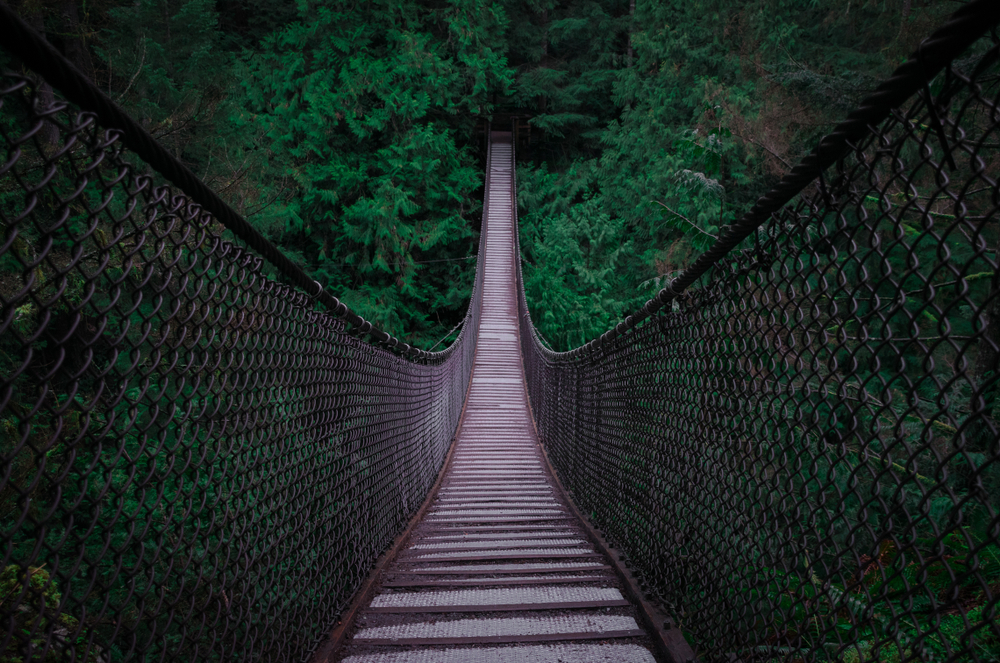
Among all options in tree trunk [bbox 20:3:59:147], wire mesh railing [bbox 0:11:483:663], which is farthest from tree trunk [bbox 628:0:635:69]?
wire mesh railing [bbox 0:11:483:663]

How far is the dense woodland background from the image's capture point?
9203 millimetres

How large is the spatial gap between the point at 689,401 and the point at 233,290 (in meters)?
1.30

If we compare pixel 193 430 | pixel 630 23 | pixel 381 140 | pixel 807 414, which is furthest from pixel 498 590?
pixel 630 23

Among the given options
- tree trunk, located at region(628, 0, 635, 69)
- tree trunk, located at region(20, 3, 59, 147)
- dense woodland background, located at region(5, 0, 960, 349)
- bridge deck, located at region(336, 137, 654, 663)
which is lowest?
bridge deck, located at region(336, 137, 654, 663)

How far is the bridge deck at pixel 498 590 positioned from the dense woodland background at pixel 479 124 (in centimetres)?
480

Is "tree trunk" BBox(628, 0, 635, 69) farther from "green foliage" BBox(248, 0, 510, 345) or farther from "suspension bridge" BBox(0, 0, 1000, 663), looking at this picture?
"suspension bridge" BBox(0, 0, 1000, 663)

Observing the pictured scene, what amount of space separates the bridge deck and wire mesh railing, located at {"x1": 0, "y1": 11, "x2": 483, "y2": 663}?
189 mm

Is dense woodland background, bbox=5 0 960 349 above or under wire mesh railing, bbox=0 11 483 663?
above

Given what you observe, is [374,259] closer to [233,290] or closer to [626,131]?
[626,131]

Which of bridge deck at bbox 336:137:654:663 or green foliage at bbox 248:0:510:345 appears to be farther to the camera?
green foliage at bbox 248:0:510:345

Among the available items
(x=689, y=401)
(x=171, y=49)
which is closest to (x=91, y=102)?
(x=689, y=401)

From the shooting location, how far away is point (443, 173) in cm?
1377

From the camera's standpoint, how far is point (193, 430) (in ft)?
3.22

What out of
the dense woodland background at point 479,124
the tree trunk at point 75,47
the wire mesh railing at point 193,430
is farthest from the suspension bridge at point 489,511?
the dense woodland background at point 479,124
